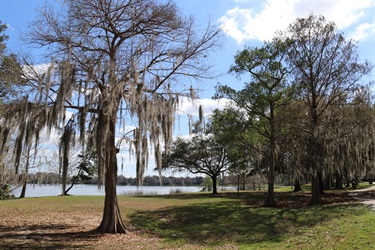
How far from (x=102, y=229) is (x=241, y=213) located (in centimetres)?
774

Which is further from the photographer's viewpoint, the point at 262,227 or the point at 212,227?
the point at 212,227

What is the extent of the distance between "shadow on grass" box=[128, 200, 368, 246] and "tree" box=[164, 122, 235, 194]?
50.1 feet

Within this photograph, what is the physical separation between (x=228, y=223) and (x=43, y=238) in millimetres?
7714

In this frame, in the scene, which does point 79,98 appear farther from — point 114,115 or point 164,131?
point 164,131

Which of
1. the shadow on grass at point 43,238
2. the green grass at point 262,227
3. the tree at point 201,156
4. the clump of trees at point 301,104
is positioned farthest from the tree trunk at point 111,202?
the tree at point 201,156

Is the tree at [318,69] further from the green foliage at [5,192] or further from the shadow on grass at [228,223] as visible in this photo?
the green foliage at [5,192]

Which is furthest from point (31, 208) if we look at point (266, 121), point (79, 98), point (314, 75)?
point (314, 75)

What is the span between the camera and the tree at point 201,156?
110 ft

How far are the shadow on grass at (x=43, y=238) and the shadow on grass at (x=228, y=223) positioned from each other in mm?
2930

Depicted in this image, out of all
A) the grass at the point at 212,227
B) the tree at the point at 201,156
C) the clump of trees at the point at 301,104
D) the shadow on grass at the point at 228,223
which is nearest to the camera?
the grass at the point at 212,227

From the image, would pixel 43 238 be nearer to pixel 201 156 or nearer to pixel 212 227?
pixel 212 227

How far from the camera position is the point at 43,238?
34.1ft

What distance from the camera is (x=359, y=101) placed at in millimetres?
18828

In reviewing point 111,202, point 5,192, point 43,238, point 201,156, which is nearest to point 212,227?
point 111,202
